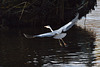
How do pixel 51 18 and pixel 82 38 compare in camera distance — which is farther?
pixel 51 18

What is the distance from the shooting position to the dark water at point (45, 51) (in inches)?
497

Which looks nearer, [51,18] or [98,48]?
[98,48]

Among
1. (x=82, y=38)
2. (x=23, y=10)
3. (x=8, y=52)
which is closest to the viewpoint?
(x=8, y=52)

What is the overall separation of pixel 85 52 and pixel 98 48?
0.81 metres

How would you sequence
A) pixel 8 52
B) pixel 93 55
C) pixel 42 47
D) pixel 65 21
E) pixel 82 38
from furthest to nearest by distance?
pixel 65 21 → pixel 82 38 → pixel 42 47 → pixel 8 52 → pixel 93 55

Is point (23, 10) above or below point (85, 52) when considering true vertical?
above

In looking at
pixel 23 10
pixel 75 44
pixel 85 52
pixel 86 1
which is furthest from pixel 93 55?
pixel 86 1

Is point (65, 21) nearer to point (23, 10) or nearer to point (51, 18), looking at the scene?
point (51, 18)

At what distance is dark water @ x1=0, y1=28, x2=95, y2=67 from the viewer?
41.4ft

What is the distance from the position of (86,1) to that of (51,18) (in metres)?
2.55

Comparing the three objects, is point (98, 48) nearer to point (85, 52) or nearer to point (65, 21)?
point (85, 52)

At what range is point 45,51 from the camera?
1465cm

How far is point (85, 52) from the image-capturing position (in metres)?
14.3

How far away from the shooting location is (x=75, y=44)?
16.0m
